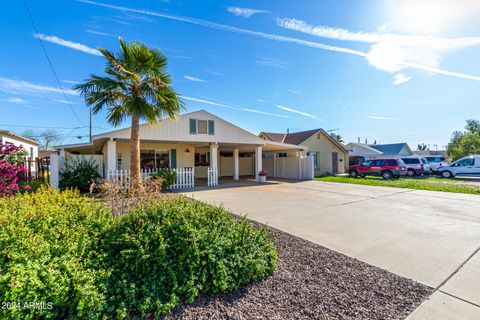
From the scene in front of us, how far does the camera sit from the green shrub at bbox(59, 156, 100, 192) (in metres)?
10.1

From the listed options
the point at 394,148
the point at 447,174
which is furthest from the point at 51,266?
the point at 394,148

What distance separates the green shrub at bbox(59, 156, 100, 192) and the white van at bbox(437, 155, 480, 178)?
80.2ft

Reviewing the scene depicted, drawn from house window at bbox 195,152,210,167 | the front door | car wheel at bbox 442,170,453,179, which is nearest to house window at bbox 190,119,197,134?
house window at bbox 195,152,210,167

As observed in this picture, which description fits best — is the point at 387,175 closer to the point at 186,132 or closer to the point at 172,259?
the point at 186,132

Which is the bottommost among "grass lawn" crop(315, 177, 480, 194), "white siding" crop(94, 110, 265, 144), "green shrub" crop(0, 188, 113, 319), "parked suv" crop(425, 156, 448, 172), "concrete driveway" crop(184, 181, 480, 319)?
"concrete driveway" crop(184, 181, 480, 319)

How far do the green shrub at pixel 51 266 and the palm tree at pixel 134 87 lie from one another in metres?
6.17

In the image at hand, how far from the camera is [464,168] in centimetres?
1673

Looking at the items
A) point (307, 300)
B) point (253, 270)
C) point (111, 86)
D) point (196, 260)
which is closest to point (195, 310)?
point (196, 260)

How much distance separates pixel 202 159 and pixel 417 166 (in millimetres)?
18574

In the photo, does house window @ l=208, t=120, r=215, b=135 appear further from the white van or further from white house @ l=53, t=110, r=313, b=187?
the white van

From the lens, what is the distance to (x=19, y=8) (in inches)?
273

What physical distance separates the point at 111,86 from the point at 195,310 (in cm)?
904

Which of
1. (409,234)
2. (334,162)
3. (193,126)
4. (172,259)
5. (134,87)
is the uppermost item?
(134,87)

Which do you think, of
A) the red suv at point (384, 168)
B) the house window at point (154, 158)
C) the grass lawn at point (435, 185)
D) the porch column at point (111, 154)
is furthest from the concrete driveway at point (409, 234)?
the red suv at point (384, 168)
